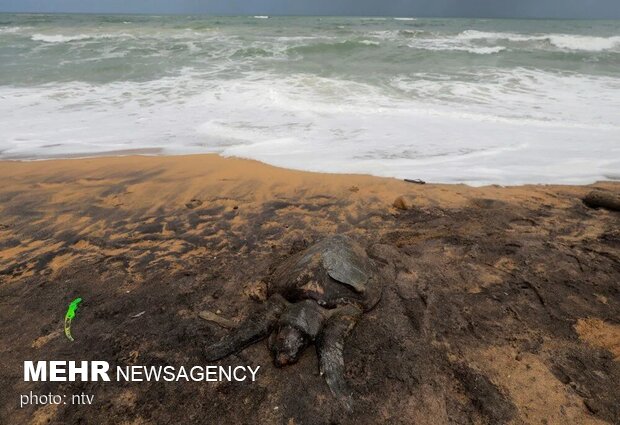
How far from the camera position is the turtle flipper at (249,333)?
7.14ft

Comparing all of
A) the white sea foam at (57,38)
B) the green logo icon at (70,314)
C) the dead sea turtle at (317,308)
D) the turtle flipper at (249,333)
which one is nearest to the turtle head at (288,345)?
the dead sea turtle at (317,308)

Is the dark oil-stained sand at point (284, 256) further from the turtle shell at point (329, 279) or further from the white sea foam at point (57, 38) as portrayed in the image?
the white sea foam at point (57, 38)

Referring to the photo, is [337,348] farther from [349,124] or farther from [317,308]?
[349,124]

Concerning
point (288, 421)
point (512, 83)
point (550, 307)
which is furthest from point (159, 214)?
point (512, 83)

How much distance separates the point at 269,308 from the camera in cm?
242

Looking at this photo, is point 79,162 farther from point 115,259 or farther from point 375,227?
point 375,227

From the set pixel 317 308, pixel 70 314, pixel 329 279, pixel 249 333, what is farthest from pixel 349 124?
pixel 70 314

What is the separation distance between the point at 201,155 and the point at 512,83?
9.03 m

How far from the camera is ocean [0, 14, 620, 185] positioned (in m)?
5.20

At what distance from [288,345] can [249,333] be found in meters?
0.28

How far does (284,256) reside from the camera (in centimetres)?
314

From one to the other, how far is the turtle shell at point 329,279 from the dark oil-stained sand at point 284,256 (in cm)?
19

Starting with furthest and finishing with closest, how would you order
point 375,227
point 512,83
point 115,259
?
point 512,83 → point 375,227 → point 115,259

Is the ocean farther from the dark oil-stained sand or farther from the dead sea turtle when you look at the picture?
the dead sea turtle
